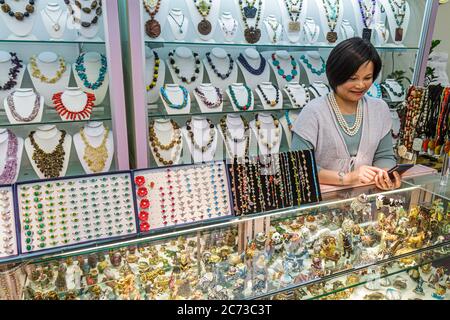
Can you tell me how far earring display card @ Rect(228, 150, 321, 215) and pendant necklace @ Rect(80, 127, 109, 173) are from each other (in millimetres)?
1672

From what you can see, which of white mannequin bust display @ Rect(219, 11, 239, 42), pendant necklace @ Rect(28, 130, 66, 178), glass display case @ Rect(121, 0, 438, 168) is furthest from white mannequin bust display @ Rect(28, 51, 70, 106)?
white mannequin bust display @ Rect(219, 11, 239, 42)

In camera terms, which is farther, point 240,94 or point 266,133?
point 266,133

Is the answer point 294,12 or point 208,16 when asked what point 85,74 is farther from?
point 294,12

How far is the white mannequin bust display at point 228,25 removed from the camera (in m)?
3.03

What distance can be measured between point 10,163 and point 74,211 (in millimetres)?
1760

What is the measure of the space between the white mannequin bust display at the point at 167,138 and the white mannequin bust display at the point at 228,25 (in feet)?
2.75

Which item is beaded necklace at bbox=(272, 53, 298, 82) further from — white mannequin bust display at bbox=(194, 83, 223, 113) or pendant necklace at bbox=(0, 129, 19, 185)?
pendant necklace at bbox=(0, 129, 19, 185)

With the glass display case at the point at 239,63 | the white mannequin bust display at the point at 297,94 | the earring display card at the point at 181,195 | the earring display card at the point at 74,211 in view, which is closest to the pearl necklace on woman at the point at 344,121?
the earring display card at the point at 181,195

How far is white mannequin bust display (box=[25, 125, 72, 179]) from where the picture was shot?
2.59 metres

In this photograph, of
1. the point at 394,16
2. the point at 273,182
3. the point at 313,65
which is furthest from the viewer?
the point at 394,16

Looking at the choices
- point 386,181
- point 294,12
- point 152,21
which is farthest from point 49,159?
point 294,12

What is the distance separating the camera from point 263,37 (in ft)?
10.5

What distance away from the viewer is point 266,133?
326 cm
